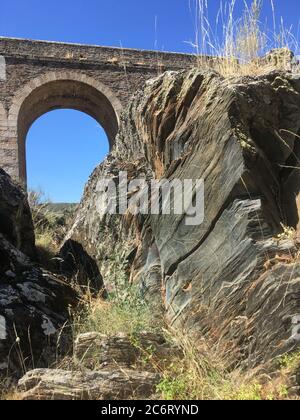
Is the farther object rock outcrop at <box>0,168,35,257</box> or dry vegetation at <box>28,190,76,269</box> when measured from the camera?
dry vegetation at <box>28,190,76,269</box>

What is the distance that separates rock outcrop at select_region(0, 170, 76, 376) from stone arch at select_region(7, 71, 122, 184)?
32.1 ft

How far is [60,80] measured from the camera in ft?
51.2

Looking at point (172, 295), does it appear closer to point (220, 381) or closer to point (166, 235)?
point (166, 235)

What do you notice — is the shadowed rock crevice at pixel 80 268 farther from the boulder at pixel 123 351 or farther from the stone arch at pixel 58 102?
the stone arch at pixel 58 102

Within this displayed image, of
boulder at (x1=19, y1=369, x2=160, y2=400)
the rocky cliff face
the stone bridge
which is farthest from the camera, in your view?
the stone bridge

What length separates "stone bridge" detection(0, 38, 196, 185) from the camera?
15102 millimetres

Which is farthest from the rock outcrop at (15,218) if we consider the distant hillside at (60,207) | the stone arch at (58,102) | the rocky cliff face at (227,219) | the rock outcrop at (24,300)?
the stone arch at (58,102)

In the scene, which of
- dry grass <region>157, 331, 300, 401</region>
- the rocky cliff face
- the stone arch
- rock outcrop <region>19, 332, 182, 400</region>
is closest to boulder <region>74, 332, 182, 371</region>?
rock outcrop <region>19, 332, 182, 400</region>

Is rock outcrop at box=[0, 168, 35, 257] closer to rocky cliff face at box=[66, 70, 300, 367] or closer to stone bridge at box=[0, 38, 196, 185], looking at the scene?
rocky cliff face at box=[66, 70, 300, 367]

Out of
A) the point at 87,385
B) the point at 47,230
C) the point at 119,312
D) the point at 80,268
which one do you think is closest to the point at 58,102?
the point at 47,230

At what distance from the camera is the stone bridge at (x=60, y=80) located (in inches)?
595

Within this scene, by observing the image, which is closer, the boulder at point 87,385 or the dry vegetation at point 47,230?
the boulder at point 87,385

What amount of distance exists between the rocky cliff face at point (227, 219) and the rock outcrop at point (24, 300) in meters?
0.67

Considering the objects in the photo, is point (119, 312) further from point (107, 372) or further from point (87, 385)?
point (87, 385)
